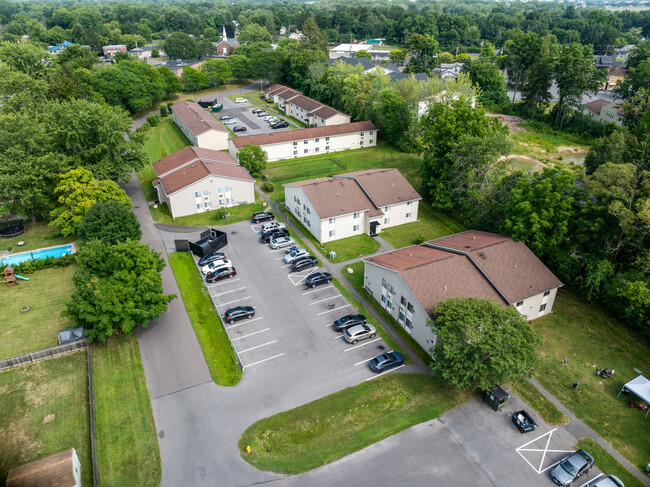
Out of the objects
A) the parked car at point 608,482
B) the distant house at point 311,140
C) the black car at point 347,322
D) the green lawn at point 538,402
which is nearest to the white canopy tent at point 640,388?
the green lawn at point 538,402

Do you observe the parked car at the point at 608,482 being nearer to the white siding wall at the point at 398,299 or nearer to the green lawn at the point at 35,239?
the white siding wall at the point at 398,299

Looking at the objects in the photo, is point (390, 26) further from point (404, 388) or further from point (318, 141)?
point (404, 388)

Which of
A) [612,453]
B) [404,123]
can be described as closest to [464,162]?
[404,123]

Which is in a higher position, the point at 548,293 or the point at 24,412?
the point at 548,293

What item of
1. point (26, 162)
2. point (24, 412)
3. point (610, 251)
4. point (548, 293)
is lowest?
point (24, 412)

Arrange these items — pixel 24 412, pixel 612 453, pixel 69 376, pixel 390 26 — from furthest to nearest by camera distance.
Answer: pixel 390 26, pixel 69 376, pixel 24 412, pixel 612 453

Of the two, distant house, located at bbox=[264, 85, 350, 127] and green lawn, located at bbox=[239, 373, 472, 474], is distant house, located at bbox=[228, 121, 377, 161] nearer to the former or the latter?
distant house, located at bbox=[264, 85, 350, 127]

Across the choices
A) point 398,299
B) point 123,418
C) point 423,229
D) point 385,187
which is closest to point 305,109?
point 385,187

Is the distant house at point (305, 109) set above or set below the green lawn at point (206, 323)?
above

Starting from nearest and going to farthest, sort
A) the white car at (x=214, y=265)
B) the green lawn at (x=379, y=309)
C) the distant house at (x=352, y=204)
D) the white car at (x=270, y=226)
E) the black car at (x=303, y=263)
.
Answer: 1. the green lawn at (x=379, y=309)
2. the white car at (x=214, y=265)
3. the black car at (x=303, y=263)
4. the distant house at (x=352, y=204)
5. the white car at (x=270, y=226)
